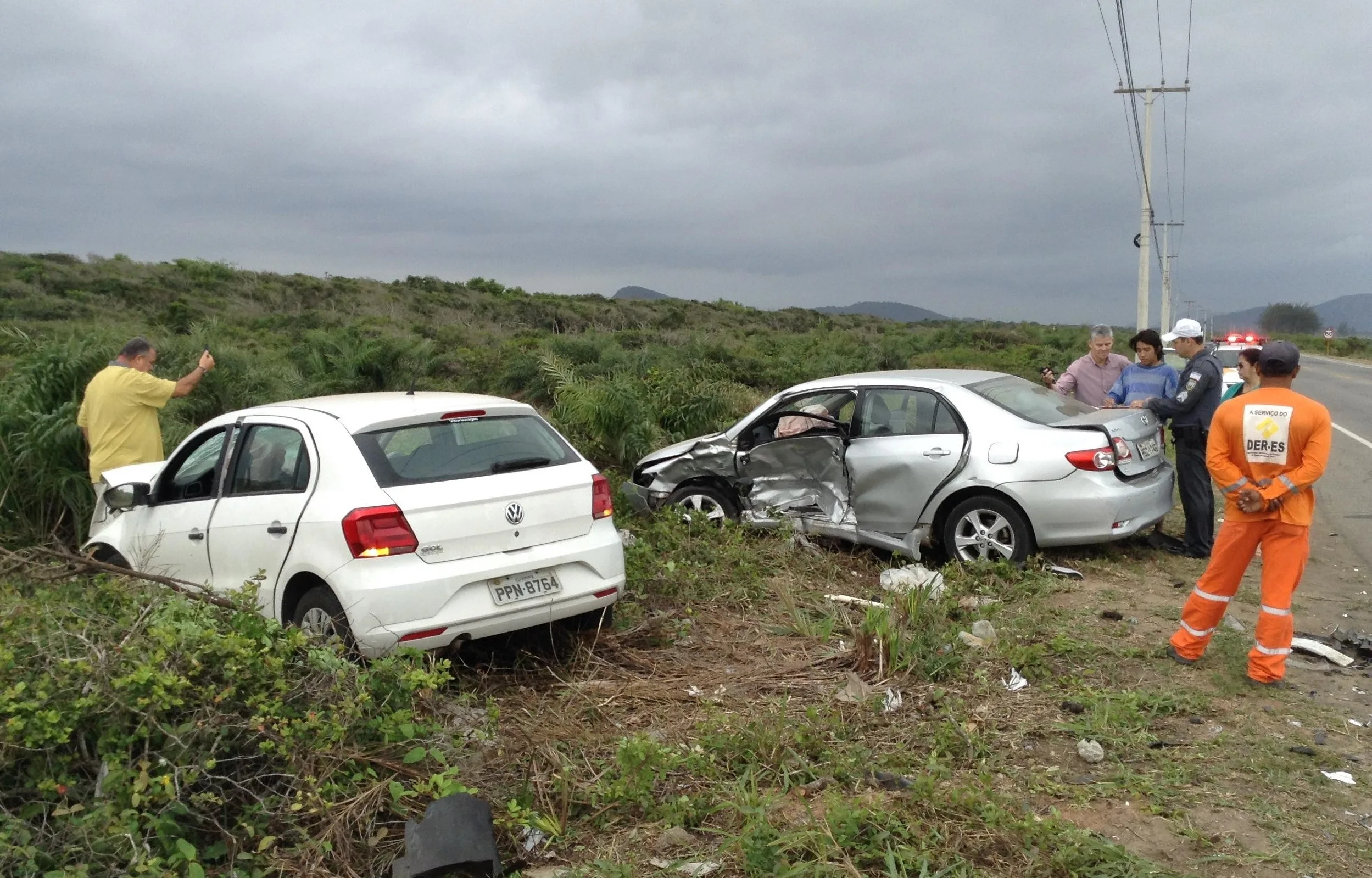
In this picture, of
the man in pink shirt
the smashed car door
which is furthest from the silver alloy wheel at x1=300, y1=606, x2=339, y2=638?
the man in pink shirt

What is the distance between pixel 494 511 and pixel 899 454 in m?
3.67

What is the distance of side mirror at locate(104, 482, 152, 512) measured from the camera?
606 cm

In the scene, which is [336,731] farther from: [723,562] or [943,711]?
[723,562]

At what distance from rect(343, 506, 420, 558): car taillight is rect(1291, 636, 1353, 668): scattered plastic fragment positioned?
15.4 feet

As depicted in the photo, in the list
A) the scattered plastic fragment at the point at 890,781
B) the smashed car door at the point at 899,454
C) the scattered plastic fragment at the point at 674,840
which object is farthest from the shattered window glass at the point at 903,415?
the scattered plastic fragment at the point at 674,840

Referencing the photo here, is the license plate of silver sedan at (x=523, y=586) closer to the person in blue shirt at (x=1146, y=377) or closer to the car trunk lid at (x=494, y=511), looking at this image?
the car trunk lid at (x=494, y=511)

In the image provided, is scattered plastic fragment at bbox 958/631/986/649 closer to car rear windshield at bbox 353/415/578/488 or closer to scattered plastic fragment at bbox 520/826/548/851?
car rear windshield at bbox 353/415/578/488

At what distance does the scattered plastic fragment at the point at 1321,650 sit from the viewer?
18.3 feet

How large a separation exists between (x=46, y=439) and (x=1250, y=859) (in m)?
8.80

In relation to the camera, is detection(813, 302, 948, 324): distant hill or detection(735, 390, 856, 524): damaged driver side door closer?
detection(735, 390, 856, 524): damaged driver side door

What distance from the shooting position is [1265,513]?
5.32 metres

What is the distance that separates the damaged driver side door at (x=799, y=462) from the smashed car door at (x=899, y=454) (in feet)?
0.46

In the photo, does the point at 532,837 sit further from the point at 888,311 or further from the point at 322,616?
the point at 888,311

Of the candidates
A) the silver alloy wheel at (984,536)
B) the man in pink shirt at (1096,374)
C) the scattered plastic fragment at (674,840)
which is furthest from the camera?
the man in pink shirt at (1096,374)
